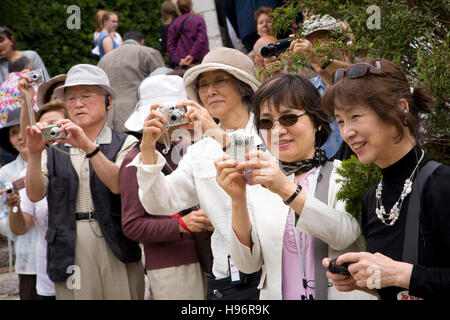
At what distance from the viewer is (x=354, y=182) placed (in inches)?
109

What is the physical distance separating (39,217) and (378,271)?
3156 mm

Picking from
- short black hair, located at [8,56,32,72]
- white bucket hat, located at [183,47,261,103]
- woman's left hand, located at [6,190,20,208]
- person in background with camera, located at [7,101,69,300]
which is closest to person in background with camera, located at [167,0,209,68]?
short black hair, located at [8,56,32,72]

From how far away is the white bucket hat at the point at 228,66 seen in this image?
3.61 meters

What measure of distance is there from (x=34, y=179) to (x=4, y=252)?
347 cm

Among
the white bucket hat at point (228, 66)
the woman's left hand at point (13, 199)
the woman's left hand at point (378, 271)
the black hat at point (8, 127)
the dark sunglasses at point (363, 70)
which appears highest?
the dark sunglasses at point (363, 70)

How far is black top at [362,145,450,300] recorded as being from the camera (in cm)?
225

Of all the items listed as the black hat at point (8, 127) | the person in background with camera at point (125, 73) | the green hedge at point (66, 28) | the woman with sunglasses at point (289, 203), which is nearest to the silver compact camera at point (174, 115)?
the woman with sunglasses at point (289, 203)

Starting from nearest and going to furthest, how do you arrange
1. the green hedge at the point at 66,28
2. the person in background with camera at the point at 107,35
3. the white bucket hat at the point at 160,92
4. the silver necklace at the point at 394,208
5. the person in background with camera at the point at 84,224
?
the silver necklace at the point at 394,208 → the person in background with camera at the point at 84,224 → the white bucket hat at the point at 160,92 → the person in background with camera at the point at 107,35 → the green hedge at the point at 66,28

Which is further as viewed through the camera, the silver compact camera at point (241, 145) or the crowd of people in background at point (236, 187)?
the silver compact camera at point (241, 145)

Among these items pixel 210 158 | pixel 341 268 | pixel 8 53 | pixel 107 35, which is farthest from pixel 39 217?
pixel 107 35

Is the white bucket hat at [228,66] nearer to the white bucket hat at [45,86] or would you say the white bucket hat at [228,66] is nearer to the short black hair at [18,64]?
the white bucket hat at [45,86]

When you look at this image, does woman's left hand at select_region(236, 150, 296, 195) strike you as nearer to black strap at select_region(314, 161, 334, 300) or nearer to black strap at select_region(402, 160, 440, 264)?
black strap at select_region(314, 161, 334, 300)

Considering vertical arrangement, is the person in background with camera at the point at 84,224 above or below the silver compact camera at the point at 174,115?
below

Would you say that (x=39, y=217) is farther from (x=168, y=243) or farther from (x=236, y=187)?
(x=236, y=187)
